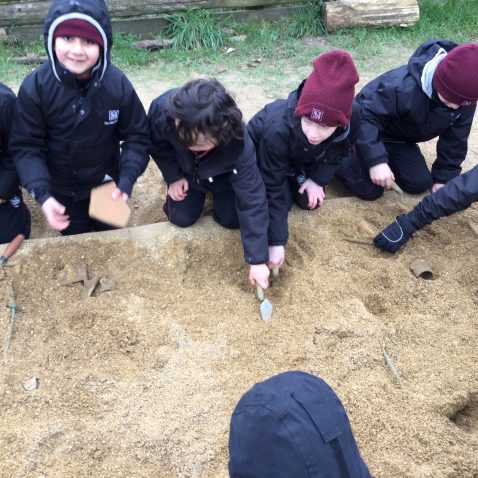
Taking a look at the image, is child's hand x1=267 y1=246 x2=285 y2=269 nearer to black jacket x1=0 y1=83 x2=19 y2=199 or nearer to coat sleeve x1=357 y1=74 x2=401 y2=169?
coat sleeve x1=357 y1=74 x2=401 y2=169

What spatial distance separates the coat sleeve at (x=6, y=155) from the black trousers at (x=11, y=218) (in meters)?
0.09

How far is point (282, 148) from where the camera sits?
9.18 ft

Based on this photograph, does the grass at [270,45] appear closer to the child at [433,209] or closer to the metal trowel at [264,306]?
the child at [433,209]

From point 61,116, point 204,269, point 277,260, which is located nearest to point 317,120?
point 277,260

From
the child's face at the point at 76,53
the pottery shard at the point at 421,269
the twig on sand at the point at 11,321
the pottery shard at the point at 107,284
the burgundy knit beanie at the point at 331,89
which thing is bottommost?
the pottery shard at the point at 421,269

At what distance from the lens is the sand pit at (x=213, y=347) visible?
212cm

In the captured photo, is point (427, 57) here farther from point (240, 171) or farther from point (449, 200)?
point (240, 171)

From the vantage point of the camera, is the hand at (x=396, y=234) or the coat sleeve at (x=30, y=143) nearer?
the coat sleeve at (x=30, y=143)

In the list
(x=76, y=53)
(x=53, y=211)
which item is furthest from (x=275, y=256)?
(x=76, y=53)

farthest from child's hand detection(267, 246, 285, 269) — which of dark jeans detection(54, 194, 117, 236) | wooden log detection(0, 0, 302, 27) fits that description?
wooden log detection(0, 0, 302, 27)

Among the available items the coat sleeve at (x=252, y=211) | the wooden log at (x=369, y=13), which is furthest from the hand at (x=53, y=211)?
the wooden log at (x=369, y=13)

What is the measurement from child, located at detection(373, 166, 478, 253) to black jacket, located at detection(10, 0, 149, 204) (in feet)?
4.38

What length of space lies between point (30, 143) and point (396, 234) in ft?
6.16

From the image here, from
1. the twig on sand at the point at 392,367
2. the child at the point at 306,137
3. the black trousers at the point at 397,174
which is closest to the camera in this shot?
the twig on sand at the point at 392,367
